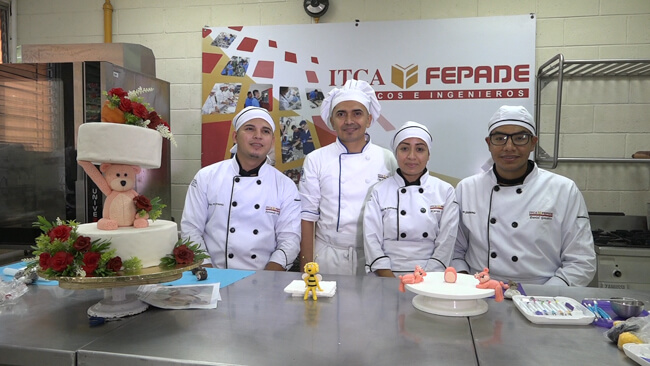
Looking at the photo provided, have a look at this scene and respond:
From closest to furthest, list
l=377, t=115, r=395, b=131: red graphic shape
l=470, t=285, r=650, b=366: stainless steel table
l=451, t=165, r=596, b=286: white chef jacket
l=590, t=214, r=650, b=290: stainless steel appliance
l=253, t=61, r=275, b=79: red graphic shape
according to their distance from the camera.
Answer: l=470, t=285, r=650, b=366: stainless steel table, l=451, t=165, r=596, b=286: white chef jacket, l=590, t=214, r=650, b=290: stainless steel appliance, l=377, t=115, r=395, b=131: red graphic shape, l=253, t=61, r=275, b=79: red graphic shape

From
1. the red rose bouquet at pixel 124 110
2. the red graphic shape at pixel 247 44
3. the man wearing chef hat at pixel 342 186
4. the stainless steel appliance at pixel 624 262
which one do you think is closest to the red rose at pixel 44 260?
the red rose bouquet at pixel 124 110

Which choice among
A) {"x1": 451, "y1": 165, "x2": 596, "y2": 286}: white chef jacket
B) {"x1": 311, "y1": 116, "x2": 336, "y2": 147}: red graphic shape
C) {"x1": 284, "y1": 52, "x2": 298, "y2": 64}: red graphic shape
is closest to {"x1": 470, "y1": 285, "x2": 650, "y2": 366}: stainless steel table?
{"x1": 451, "y1": 165, "x2": 596, "y2": 286}: white chef jacket

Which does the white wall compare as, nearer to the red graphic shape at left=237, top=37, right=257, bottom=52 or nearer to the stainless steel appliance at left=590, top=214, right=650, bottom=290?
the red graphic shape at left=237, top=37, right=257, bottom=52

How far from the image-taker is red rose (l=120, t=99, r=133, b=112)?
1317 millimetres

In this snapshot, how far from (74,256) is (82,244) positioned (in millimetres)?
48

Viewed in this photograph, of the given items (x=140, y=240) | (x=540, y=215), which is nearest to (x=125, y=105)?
(x=140, y=240)

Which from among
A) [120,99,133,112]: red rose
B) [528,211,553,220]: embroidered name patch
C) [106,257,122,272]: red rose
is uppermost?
[120,99,133,112]: red rose

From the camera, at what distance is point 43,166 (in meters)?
2.86

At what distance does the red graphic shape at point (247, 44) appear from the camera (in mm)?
3432

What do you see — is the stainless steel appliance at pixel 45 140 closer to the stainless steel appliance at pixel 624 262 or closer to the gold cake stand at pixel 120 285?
the gold cake stand at pixel 120 285

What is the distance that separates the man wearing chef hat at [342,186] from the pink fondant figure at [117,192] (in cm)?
123

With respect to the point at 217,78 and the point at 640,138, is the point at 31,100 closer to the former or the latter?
the point at 217,78

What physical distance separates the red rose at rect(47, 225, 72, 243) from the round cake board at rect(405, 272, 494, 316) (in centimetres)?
95

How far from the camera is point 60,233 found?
120 centimetres
